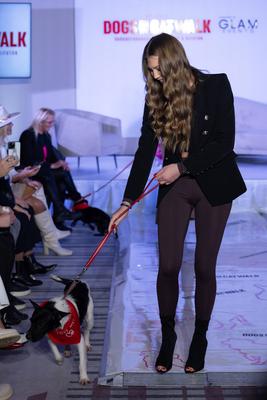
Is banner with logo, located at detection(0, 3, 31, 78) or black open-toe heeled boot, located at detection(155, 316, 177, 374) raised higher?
banner with logo, located at detection(0, 3, 31, 78)

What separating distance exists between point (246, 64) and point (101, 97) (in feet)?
5.17

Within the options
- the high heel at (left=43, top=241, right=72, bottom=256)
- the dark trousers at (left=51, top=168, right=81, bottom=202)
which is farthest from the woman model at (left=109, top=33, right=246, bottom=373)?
the dark trousers at (left=51, top=168, right=81, bottom=202)

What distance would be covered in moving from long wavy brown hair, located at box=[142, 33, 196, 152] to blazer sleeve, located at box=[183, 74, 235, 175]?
2.6 inches

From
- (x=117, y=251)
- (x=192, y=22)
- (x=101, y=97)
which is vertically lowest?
(x=117, y=251)

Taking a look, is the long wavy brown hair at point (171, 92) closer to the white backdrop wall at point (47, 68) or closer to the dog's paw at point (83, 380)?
the dog's paw at point (83, 380)

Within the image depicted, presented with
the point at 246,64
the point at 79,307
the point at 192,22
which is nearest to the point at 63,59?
the point at 192,22

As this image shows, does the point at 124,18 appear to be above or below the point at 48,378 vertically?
above

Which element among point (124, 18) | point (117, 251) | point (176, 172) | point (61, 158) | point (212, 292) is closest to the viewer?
point (176, 172)

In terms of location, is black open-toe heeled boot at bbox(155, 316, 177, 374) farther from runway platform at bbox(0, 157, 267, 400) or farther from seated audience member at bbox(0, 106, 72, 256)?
seated audience member at bbox(0, 106, 72, 256)

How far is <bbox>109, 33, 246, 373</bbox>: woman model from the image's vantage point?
7.14 ft

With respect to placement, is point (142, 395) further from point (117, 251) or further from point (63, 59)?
point (63, 59)

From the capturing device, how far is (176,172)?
7.27 feet

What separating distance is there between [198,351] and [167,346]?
113 millimetres

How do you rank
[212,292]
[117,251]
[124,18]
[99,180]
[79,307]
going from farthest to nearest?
[124,18]
[99,180]
[117,251]
[79,307]
[212,292]
